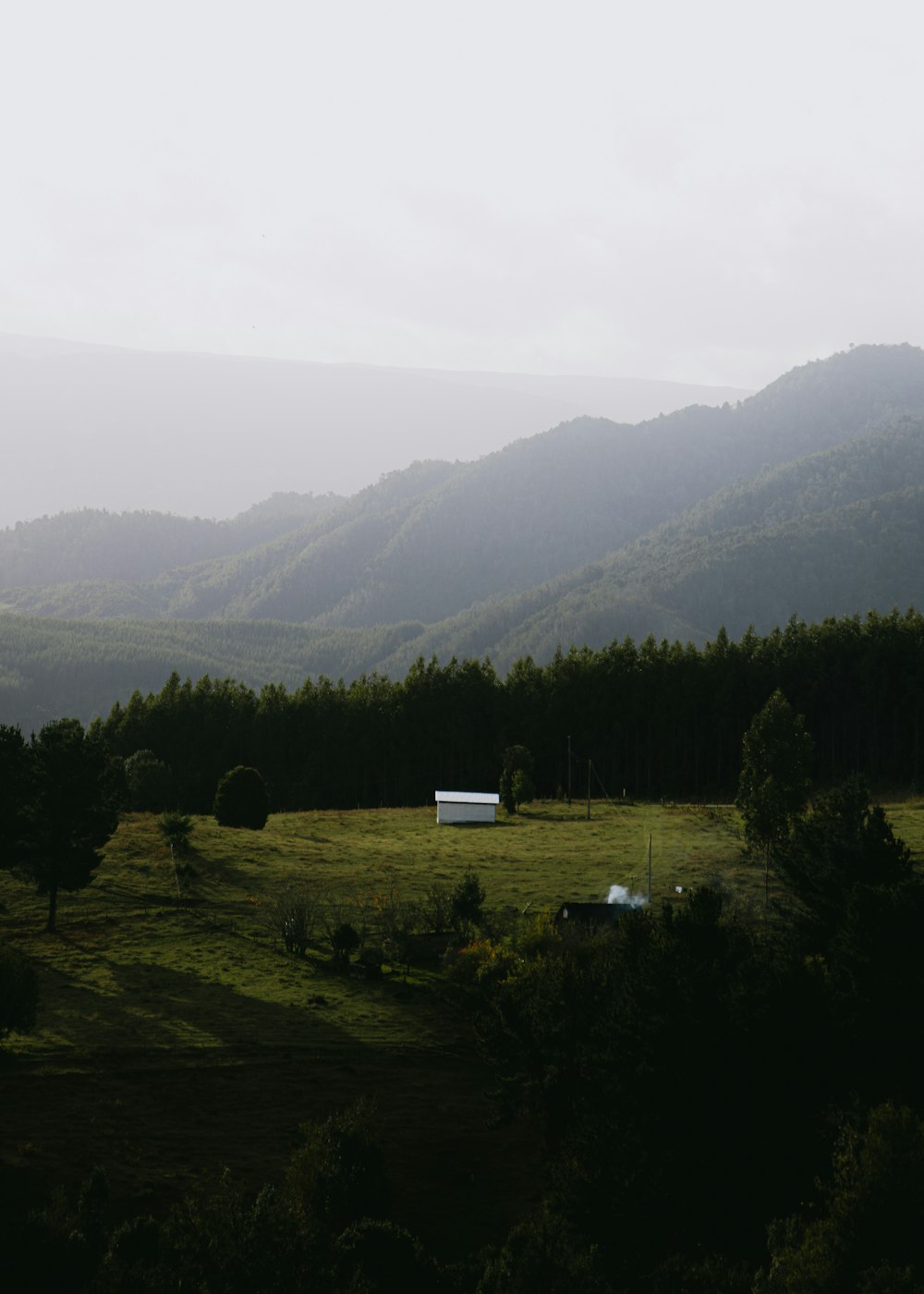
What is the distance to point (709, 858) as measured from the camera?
6844cm

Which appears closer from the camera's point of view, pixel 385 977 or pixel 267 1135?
pixel 267 1135

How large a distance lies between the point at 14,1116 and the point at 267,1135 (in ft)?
27.0

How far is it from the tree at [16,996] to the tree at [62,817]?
15.8 meters

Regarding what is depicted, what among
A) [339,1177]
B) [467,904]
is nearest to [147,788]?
[467,904]

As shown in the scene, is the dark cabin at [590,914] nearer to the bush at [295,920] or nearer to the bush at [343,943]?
the bush at [343,943]

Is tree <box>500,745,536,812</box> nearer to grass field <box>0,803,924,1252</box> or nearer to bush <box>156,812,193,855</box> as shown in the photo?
grass field <box>0,803,924,1252</box>

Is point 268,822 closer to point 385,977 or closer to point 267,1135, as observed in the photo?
point 385,977

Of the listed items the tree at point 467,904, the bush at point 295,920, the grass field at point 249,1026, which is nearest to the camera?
the grass field at point 249,1026

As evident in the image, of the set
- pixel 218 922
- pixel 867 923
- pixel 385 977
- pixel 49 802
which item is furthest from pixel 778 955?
pixel 49 802

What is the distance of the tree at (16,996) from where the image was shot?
1478 inches

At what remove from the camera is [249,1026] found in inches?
1741

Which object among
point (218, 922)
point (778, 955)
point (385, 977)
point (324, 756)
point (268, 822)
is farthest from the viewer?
point (324, 756)

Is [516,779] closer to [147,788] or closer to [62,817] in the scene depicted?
[147,788]

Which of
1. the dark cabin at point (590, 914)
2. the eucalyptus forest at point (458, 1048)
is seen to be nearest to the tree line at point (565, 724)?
the eucalyptus forest at point (458, 1048)
